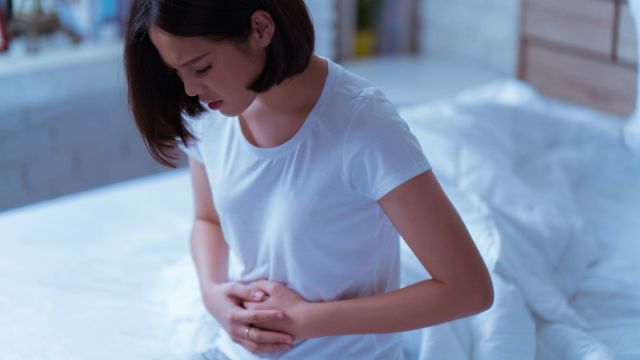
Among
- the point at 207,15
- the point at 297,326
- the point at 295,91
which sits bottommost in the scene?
the point at 297,326

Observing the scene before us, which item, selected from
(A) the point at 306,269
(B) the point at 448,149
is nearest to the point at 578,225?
(B) the point at 448,149

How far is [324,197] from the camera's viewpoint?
1099 millimetres

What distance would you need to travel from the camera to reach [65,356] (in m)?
1.36

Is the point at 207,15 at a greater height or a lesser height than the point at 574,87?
greater

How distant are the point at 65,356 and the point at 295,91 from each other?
1.83 feet

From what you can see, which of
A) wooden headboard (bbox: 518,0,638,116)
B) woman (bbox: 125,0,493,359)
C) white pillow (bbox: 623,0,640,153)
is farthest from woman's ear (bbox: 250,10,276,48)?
wooden headboard (bbox: 518,0,638,116)

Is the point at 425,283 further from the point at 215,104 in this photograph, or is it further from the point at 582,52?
the point at 582,52

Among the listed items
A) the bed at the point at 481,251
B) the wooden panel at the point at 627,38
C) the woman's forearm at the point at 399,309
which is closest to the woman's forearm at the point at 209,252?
the bed at the point at 481,251

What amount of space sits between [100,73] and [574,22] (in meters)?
1.39

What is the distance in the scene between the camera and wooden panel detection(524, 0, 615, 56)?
261 centimetres

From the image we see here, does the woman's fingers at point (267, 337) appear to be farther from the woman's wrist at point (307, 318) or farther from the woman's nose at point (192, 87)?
the woman's nose at point (192, 87)

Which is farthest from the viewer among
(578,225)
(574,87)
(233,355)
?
(574,87)

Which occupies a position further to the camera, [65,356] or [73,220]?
[73,220]

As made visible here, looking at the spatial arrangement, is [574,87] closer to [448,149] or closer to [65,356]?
[448,149]
